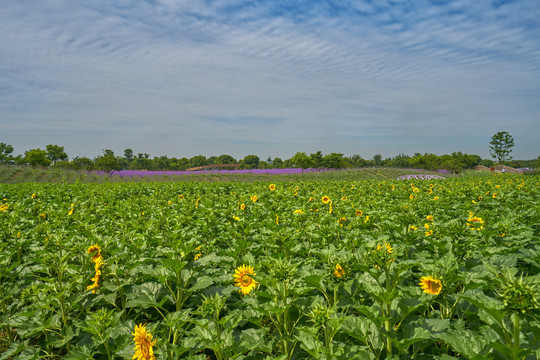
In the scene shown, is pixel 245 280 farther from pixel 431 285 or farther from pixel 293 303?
pixel 431 285

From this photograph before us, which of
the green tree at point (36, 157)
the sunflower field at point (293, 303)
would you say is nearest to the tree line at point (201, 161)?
the green tree at point (36, 157)

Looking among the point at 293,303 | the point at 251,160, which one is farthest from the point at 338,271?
the point at 251,160

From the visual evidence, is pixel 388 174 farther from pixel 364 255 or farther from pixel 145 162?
pixel 145 162

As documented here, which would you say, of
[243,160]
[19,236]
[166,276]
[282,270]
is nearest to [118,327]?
[166,276]

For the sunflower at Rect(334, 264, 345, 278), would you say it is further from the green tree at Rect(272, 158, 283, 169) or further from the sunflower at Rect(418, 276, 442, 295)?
the green tree at Rect(272, 158, 283, 169)

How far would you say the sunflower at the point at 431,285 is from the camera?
181cm

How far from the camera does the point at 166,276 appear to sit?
202cm

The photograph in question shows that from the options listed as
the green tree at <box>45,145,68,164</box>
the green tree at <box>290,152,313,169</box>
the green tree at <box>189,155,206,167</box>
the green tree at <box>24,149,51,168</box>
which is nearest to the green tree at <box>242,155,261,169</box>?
the green tree at <box>189,155,206,167</box>

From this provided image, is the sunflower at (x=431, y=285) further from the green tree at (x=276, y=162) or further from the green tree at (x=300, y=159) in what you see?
the green tree at (x=276, y=162)

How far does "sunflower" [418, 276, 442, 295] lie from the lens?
1814 millimetres

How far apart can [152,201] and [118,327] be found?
5.78 m

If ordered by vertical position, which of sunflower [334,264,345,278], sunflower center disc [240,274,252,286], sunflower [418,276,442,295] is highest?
sunflower [334,264,345,278]

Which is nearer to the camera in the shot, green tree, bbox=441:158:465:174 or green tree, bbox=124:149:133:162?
green tree, bbox=441:158:465:174

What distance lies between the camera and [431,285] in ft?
6.12
